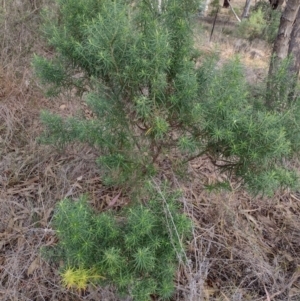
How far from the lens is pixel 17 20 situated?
4.30 meters

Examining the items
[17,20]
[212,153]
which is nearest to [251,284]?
[212,153]

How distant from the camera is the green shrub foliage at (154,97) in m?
2.02

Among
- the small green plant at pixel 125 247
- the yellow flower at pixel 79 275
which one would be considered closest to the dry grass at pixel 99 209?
the small green plant at pixel 125 247

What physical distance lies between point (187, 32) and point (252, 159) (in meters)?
0.87

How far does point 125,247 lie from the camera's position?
6.55 ft

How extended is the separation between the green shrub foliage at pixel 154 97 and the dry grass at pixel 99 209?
41 centimetres

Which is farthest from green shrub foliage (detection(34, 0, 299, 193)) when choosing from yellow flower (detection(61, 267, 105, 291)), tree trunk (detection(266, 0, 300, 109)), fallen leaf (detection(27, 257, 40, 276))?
tree trunk (detection(266, 0, 300, 109))

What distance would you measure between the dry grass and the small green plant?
1.06 feet

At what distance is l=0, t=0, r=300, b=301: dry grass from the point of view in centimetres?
263

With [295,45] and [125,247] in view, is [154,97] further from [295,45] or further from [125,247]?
[295,45]

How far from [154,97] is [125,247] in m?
0.85

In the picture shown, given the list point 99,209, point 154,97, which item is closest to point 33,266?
point 99,209

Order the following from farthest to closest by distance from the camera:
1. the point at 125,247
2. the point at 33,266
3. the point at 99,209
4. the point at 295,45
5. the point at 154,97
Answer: the point at 295,45
the point at 99,209
the point at 33,266
the point at 154,97
the point at 125,247

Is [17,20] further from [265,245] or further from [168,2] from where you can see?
[265,245]
